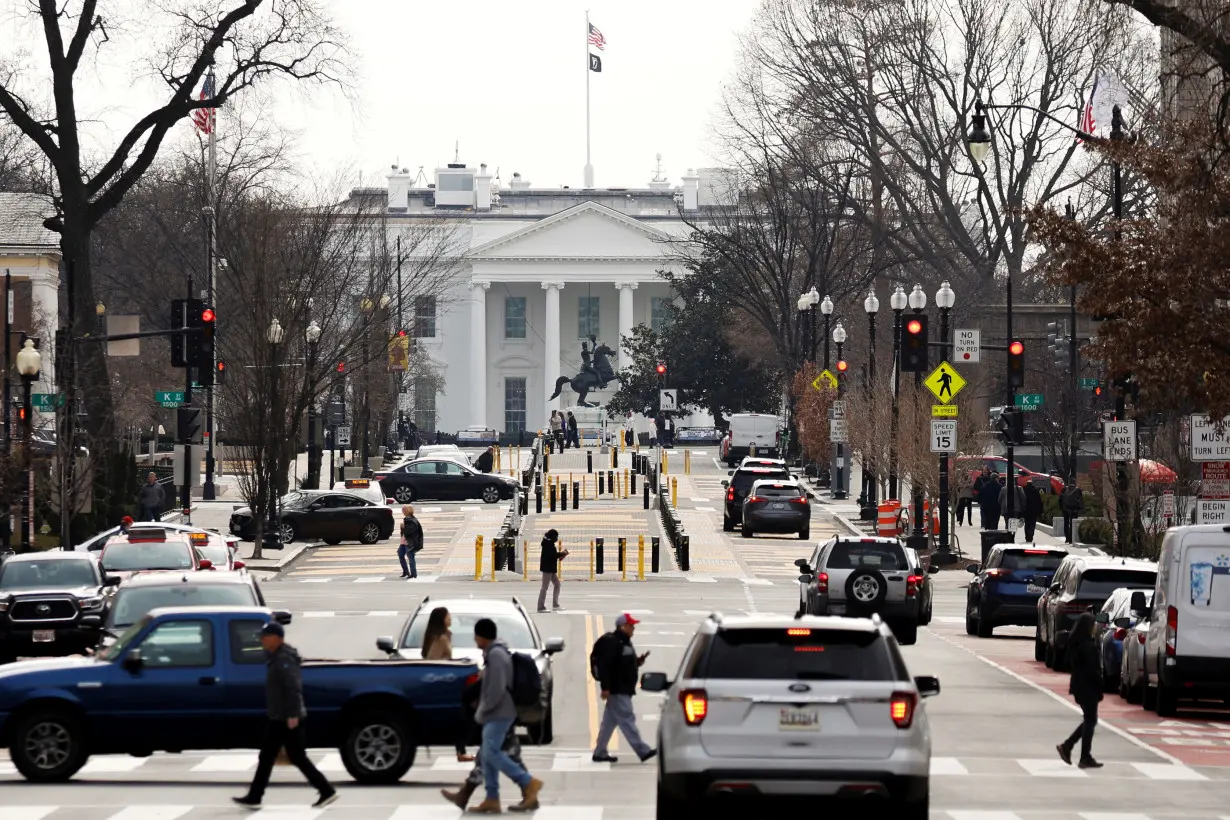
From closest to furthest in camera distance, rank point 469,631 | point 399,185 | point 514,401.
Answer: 1. point 469,631
2. point 514,401
3. point 399,185

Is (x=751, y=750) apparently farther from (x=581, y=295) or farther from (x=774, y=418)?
(x=581, y=295)

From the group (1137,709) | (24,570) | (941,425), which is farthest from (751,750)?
(941,425)

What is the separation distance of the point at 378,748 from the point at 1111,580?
44.6 ft

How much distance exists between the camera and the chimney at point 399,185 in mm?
147875

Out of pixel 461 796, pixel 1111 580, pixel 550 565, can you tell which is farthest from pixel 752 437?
pixel 461 796

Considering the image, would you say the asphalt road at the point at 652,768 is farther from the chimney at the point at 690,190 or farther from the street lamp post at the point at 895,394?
the chimney at the point at 690,190

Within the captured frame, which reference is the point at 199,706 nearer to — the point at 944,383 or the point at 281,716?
the point at 281,716

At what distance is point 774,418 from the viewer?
286ft

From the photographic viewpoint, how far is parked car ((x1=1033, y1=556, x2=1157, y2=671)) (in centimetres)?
2814

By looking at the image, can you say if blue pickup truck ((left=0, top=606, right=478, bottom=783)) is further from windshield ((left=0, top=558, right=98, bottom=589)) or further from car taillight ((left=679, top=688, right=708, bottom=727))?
windshield ((left=0, top=558, right=98, bottom=589))

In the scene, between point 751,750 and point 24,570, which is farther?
point 24,570

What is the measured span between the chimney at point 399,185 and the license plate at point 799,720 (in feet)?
445

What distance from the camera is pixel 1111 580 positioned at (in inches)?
1126

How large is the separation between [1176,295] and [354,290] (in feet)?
215
